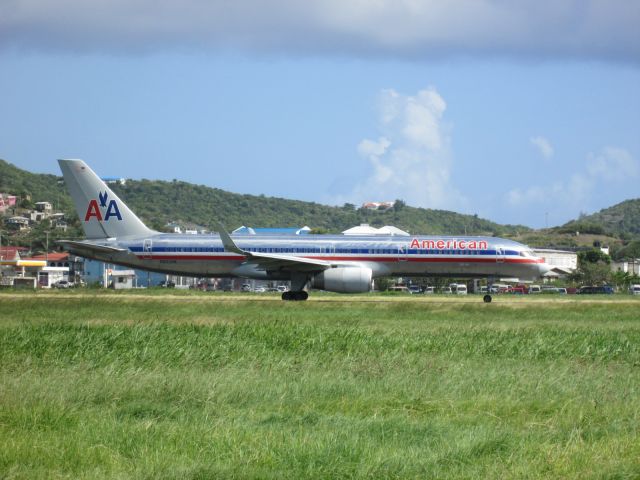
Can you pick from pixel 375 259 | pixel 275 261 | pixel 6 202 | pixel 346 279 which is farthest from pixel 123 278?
pixel 6 202

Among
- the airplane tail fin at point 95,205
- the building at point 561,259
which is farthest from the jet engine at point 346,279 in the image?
the building at point 561,259

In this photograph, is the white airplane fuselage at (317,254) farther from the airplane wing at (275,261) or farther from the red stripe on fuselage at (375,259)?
the airplane wing at (275,261)

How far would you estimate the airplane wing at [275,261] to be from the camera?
4312cm

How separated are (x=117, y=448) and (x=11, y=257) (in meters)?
96.2

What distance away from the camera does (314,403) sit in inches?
568

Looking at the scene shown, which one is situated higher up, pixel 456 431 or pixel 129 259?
pixel 129 259

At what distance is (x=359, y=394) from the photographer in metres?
15.1

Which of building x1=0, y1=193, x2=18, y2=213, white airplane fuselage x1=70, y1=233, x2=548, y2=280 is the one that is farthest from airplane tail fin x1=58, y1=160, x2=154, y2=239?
building x1=0, y1=193, x2=18, y2=213

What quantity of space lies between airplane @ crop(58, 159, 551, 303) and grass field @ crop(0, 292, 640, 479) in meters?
19.4

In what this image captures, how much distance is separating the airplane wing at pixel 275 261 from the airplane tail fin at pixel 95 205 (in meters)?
4.94

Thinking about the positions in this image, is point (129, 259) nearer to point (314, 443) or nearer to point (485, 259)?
point (485, 259)

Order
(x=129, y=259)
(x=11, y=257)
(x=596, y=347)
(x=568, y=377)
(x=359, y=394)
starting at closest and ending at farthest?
(x=359, y=394)
(x=568, y=377)
(x=596, y=347)
(x=129, y=259)
(x=11, y=257)

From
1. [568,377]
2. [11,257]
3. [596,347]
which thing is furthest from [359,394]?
[11,257]

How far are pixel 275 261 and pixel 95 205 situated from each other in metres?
8.83
